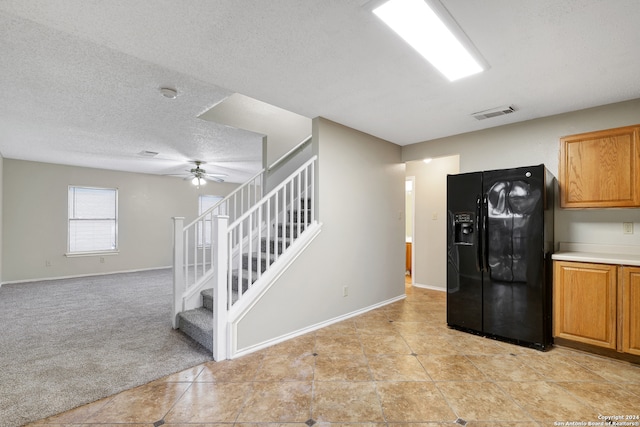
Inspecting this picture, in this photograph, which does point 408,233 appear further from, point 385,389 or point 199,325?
point 199,325

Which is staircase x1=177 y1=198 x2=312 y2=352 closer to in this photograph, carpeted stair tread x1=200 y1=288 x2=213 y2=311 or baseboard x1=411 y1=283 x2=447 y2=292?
carpeted stair tread x1=200 y1=288 x2=213 y2=311

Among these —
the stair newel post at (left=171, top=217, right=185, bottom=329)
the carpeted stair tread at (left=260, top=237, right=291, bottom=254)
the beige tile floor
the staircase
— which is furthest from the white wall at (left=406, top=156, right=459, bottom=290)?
the stair newel post at (left=171, top=217, right=185, bottom=329)

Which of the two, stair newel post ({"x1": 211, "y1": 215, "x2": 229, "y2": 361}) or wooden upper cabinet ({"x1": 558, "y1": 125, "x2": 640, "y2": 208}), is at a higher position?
wooden upper cabinet ({"x1": 558, "y1": 125, "x2": 640, "y2": 208})

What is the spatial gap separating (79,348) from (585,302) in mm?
4859

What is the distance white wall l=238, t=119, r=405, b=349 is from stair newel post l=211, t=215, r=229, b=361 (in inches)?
6.5

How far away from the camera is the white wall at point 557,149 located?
2854mm

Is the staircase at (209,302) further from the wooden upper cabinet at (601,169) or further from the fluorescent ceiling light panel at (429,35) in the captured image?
the wooden upper cabinet at (601,169)

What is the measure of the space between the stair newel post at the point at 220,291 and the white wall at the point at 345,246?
0.17m

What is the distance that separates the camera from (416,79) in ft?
7.96

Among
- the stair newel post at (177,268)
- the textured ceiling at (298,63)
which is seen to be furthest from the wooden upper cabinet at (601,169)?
the stair newel post at (177,268)

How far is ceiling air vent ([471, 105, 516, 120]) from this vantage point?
302 centimetres

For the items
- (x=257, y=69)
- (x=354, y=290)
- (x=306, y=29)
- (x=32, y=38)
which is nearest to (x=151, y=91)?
(x=32, y=38)

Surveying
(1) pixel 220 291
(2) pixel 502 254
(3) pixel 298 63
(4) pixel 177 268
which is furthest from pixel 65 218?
(2) pixel 502 254

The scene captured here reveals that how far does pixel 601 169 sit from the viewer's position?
2760mm
